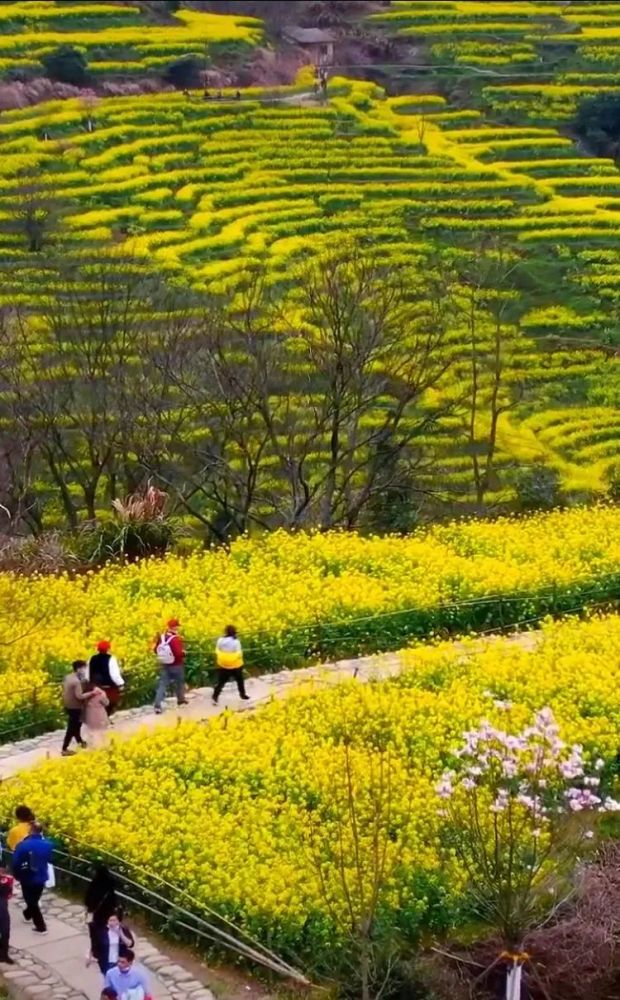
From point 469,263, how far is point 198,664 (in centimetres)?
3337

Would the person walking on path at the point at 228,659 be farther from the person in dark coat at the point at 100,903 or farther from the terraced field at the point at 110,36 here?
the terraced field at the point at 110,36

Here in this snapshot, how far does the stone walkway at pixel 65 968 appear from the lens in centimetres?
1575

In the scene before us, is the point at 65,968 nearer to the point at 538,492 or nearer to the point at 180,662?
the point at 180,662

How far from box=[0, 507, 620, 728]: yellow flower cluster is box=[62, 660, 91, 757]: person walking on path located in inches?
69.9

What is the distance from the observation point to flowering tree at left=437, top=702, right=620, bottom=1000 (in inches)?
599

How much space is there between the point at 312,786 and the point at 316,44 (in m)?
63.6

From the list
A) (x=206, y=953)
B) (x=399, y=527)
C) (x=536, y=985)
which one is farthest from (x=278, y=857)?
(x=399, y=527)

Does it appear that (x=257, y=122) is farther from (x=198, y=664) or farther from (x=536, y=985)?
(x=536, y=985)

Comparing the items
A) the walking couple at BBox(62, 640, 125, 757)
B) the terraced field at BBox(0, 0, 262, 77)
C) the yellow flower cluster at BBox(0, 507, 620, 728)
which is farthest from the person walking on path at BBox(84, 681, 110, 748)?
the terraced field at BBox(0, 0, 262, 77)

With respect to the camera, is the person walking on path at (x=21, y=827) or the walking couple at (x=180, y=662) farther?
the walking couple at (x=180, y=662)

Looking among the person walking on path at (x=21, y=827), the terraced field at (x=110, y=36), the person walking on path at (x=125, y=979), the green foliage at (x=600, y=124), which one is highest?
the terraced field at (x=110, y=36)

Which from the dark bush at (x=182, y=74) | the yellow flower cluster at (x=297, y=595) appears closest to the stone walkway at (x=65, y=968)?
the yellow flower cluster at (x=297, y=595)

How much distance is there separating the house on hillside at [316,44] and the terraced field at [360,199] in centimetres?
520

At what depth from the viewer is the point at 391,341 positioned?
3950 cm
